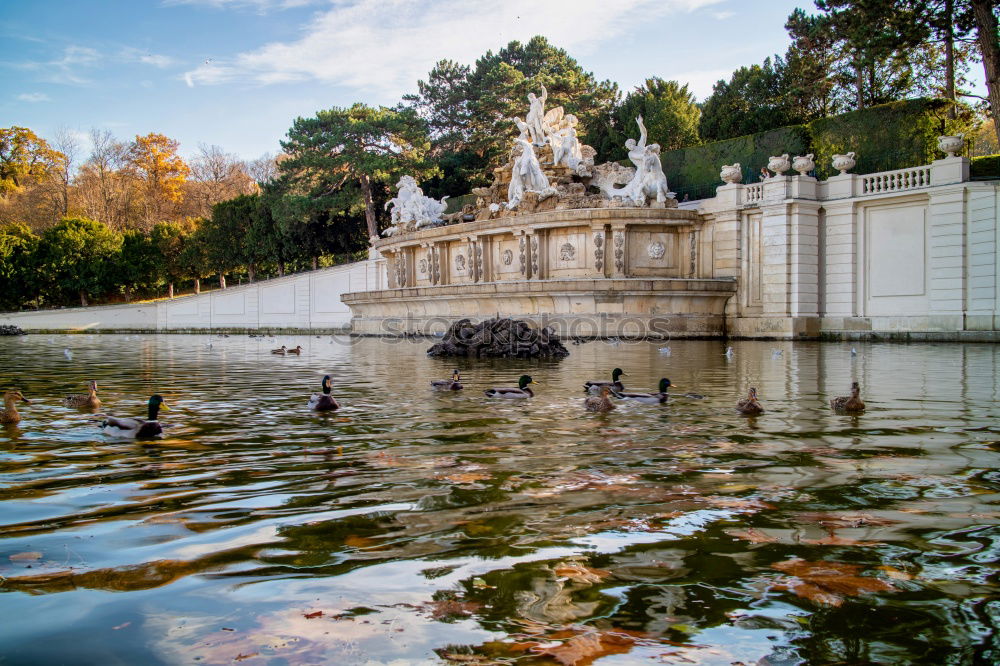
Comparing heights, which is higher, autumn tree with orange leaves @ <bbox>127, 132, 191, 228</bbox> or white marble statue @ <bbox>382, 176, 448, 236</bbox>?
autumn tree with orange leaves @ <bbox>127, 132, 191, 228</bbox>

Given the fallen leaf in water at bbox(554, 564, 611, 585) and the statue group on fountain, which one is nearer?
the fallen leaf in water at bbox(554, 564, 611, 585)

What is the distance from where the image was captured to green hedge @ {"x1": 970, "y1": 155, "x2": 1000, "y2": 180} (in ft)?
71.4

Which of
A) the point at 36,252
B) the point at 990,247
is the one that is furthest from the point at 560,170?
the point at 36,252

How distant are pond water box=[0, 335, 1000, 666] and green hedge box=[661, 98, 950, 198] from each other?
1932cm

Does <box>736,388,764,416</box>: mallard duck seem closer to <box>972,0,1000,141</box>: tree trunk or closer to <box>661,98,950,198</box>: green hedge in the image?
<box>972,0,1000,141</box>: tree trunk

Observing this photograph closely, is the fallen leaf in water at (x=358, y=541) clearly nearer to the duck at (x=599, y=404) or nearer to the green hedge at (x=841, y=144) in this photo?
the duck at (x=599, y=404)

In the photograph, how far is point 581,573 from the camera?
9.73 ft

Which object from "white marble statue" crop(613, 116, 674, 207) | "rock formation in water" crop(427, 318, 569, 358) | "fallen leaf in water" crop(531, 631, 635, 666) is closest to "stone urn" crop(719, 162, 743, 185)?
"white marble statue" crop(613, 116, 674, 207)

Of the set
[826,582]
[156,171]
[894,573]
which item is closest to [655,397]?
[894,573]

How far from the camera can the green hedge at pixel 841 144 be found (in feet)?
77.8

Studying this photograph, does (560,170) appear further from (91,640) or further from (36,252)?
(36,252)

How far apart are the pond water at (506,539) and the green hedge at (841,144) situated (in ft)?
63.4

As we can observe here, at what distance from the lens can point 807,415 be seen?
734 cm

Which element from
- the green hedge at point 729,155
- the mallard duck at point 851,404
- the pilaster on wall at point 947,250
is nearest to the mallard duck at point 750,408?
the mallard duck at point 851,404
